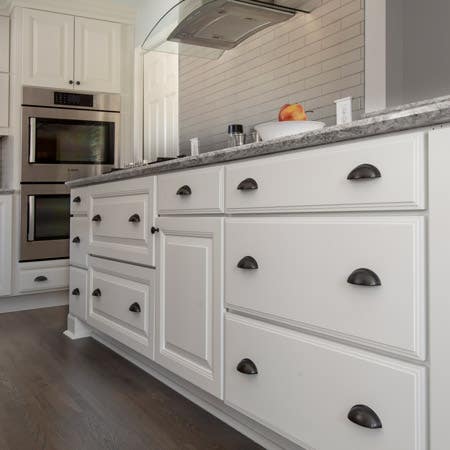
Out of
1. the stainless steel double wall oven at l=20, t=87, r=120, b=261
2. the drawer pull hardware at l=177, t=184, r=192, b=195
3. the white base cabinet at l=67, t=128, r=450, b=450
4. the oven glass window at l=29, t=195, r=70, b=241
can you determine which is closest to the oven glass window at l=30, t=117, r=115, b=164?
the stainless steel double wall oven at l=20, t=87, r=120, b=261

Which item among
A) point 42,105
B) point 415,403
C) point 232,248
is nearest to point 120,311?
point 232,248

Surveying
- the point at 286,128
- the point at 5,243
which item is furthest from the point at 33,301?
the point at 286,128

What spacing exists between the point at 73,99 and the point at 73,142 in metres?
0.34

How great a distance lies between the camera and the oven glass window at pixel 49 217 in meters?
3.73

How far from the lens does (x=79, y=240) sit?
8.98 ft

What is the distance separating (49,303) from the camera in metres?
3.87

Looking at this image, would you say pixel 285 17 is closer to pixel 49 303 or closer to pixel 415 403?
pixel 415 403

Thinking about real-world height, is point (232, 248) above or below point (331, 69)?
below

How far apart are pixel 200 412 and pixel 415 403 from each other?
966mm

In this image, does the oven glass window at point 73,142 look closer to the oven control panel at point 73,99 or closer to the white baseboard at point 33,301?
the oven control panel at point 73,99

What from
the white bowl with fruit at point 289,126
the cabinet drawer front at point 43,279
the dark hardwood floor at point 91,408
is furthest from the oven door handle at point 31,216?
the white bowl with fruit at point 289,126

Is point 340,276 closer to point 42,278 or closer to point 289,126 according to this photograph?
point 289,126

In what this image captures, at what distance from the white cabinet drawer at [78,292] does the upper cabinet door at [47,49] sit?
5.80 feet

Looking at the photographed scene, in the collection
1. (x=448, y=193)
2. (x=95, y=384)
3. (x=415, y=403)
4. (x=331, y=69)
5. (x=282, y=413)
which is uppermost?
(x=331, y=69)
